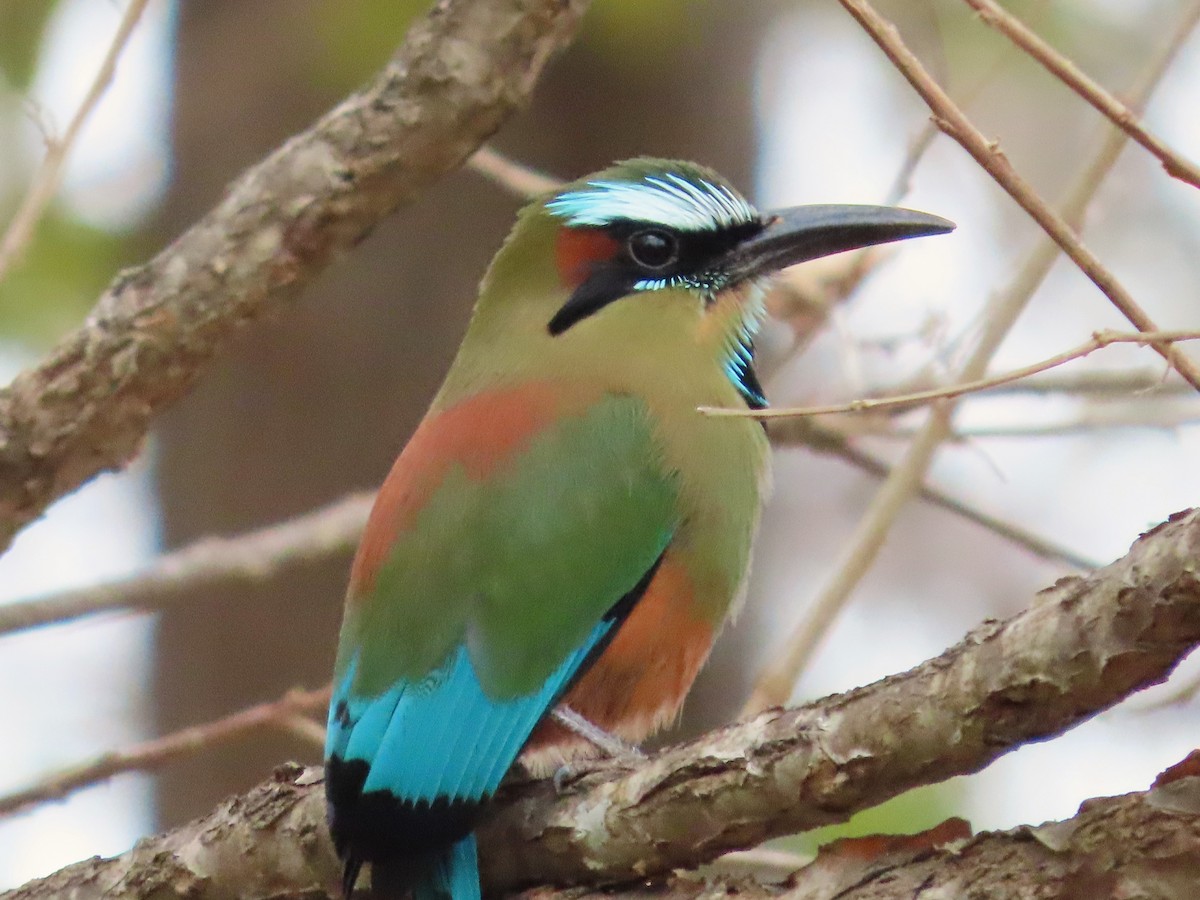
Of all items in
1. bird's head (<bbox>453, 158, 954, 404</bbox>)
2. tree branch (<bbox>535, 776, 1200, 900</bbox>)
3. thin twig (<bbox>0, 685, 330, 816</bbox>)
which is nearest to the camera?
tree branch (<bbox>535, 776, 1200, 900</bbox>)

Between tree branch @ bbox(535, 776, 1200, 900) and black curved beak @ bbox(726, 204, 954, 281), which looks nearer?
tree branch @ bbox(535, 776, 1200, 900)

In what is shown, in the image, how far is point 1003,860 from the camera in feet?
6.46

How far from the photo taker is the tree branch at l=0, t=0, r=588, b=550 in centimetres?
320

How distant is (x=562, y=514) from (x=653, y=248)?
2.63 feet

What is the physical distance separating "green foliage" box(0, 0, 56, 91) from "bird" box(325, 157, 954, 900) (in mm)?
1761

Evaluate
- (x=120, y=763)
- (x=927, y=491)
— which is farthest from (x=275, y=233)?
(x=927, y=491)

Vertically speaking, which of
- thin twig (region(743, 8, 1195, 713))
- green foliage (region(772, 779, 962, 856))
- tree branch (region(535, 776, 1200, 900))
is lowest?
tree branch (region(535, 776, 1200, 900))

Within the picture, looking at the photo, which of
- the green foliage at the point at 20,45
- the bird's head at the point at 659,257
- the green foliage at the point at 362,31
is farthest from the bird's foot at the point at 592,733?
the green foliage at the point at 20,45

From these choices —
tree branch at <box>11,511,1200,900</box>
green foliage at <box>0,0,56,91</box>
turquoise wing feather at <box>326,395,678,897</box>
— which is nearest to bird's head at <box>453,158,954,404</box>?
turquoise wing feather at <box>326,395,678,897</box>

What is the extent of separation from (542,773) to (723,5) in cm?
385

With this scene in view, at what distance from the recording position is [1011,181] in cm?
203

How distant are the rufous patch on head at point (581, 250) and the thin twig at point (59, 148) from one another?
0.94 meters

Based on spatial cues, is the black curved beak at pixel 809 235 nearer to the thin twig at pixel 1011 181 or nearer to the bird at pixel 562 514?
the bird at pixel 562 514

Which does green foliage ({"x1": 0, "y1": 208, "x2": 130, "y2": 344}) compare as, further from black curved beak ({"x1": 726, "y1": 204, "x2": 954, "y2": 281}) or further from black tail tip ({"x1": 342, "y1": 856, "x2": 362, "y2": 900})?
black tail tip ({"x1": 342, "y1": 856, "x2": 362, "y2": 900})
